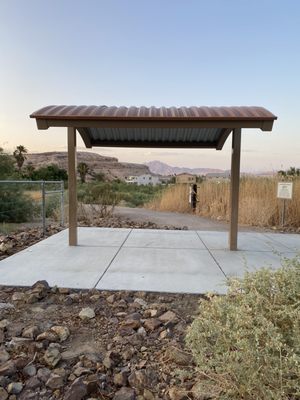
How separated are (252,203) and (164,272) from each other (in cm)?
659

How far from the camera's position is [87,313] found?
3166 millimetres

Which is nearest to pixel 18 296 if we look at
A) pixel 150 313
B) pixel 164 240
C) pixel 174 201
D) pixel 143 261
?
pixel 150 313

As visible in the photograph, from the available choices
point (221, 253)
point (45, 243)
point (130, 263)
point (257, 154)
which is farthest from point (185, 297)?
point (257, 154)

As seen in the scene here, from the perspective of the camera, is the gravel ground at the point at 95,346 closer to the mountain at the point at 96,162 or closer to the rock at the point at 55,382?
the rock at the point at 55,382

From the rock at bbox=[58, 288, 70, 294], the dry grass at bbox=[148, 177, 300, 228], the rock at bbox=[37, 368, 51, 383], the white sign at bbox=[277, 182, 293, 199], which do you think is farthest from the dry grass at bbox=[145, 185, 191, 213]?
the rock at bbox=[37, 368, 51, 383]

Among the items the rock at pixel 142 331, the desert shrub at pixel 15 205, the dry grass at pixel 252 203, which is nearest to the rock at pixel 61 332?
the rock at pixel 142 331

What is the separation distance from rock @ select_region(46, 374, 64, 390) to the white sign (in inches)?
323

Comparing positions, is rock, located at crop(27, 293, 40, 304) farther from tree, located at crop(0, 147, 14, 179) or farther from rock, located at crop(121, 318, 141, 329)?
tree, located at crop(0, 147, 14, 179)

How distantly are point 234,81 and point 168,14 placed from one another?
307 cm

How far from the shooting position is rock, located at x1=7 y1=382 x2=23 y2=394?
2.11 m

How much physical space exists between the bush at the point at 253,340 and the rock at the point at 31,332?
4.45 ft

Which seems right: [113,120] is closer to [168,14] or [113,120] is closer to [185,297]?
[185,297]

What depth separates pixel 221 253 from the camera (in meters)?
5.86

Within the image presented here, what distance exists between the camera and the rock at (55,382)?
7.06ft
